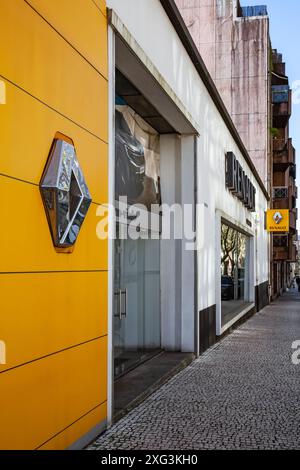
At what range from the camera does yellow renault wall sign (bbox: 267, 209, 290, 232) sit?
95.3 feet

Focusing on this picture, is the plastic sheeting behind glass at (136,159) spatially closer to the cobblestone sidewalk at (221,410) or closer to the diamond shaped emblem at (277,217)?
the cobblestone sidewalk at (221,410)

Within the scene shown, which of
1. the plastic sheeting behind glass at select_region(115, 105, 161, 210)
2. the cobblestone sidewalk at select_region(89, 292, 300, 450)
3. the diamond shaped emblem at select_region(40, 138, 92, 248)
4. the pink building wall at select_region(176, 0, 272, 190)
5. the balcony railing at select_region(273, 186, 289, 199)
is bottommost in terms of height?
the cobblestone sidewalk at select_region(89, 292, 300, 450)

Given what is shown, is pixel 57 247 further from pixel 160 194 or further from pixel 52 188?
pixel 160 194

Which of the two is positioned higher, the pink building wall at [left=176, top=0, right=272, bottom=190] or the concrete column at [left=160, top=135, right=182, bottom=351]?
the pink building wall at [left=176, top=0, right=272, bottom=190]

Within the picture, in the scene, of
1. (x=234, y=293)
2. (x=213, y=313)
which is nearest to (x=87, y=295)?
(x=213, y=313)

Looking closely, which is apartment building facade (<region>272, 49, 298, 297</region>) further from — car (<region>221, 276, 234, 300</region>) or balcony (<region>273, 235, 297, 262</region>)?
car (<region>221, 276, 234, 300</region>)

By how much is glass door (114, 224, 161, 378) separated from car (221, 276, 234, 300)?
465cm

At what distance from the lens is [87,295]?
17.7 ft

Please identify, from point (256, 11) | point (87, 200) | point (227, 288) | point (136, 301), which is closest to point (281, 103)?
point (256, 11)

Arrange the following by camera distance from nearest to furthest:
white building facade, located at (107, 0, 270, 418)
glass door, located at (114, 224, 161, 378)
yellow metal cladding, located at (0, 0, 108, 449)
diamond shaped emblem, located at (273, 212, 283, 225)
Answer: yellow metal cladding, located at (0, 0, 108, 449)
white building facade, located at (107, 0, 270, 418)
glass door, located at (114, 224, 161, 378)
diamond shaped emblem, located at (273, 212, 283, 225)

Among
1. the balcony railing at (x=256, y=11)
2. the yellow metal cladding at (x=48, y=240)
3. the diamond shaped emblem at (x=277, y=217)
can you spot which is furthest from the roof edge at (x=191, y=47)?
the balcony railing at (x=256, y=11)

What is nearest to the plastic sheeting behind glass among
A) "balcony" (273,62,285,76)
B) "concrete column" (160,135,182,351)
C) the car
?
"concrete column" (160,135,182,351)

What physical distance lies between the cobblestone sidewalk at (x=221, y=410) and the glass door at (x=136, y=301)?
79cm

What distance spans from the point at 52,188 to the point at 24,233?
20.7 inches
